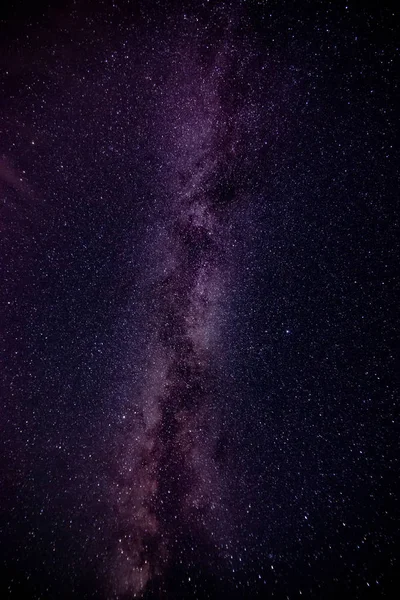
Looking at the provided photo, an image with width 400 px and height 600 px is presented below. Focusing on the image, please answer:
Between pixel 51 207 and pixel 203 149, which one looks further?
pixel 51 207

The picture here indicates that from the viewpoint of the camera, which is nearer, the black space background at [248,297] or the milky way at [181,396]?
the black space background at [248,297]

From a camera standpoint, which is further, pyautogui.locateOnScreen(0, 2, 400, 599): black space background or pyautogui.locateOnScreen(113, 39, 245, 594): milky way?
pyautogui.locateOnScreen(113, 39, 245, 594): milky way

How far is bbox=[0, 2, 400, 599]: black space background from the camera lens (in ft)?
4.61

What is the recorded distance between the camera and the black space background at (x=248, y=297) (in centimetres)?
140

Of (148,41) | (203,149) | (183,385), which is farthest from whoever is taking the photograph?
(183,385)

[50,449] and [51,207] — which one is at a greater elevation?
[51,207]

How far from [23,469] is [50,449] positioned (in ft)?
0.93

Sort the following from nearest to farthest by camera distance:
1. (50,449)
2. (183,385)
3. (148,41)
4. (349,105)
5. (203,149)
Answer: (349,105) < (148,41) < (203,149) < (183,385) < (50,449)

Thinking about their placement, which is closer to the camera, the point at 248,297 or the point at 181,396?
the point at 248,297

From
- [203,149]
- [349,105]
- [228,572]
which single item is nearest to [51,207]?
[203,149]

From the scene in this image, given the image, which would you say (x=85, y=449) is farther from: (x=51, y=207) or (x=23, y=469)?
(x=51, y=207)

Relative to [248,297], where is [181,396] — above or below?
below

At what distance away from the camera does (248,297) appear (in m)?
1.73

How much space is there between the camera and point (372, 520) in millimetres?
1454
